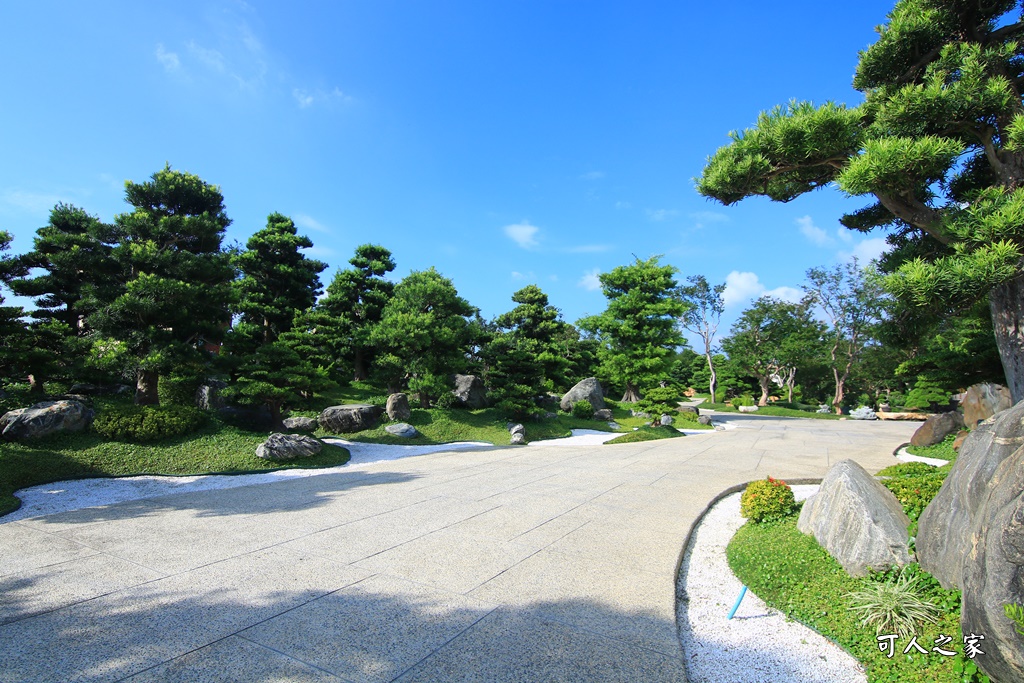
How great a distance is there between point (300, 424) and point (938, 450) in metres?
17.0

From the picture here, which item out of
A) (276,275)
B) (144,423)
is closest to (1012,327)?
(144,423)

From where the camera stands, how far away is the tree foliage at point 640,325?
934 inches

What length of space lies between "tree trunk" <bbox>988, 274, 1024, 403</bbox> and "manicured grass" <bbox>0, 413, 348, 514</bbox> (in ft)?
40.4

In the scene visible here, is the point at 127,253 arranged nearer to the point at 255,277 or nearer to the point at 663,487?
the point at 255,277

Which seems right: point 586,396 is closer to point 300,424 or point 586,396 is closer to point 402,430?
point 402,430

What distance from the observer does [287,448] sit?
10.3 meters

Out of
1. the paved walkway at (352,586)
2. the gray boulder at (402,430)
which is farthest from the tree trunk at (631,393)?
the paved walkway at (352,586)

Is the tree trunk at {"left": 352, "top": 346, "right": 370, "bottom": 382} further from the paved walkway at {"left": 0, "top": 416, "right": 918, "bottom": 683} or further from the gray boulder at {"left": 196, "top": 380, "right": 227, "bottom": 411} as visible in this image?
the paved walkway at {"left": 0, "top": 416, "right": 918, "bottom": 683}

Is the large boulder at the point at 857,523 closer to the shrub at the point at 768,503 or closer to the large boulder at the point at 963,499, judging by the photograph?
the large boulder at the point at 963,499

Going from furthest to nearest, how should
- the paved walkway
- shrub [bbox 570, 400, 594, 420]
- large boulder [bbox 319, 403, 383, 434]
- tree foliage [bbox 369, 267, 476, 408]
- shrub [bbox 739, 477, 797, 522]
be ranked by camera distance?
shrub [bbox 570, 400, 594, 420] → tree foliage [bbox 369, 267, 476, 408] → large boulder [bbox 319, 403, 383, 434] → shrub [bbox 739, 477, 797, 522] → the paved walkway

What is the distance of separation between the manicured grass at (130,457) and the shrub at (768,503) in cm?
838

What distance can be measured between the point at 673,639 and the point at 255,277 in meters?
21.1

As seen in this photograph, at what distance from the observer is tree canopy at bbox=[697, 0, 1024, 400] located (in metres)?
6.13

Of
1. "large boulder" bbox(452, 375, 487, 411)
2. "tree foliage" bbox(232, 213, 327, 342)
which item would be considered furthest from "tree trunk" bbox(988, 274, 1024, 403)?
"tree foliage" bbox(232, 213, 327, 342)
